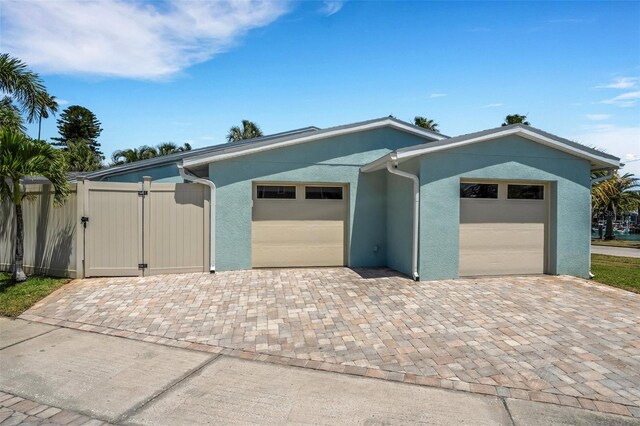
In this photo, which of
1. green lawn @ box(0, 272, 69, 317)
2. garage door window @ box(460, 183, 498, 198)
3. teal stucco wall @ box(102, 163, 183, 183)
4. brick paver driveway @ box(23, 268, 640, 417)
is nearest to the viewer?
brick paver driveway @ box(23, 268, 640, 417)

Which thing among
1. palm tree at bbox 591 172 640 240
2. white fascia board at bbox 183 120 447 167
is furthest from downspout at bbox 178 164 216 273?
palm tree at bbox 591 172 640 240

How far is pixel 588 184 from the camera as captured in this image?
8.23 m

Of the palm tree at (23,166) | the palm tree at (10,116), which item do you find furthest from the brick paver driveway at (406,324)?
the palm tree at (10,116)

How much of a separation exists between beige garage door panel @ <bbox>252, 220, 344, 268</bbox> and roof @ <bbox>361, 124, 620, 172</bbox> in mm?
2129

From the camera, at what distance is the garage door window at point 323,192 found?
9.04m

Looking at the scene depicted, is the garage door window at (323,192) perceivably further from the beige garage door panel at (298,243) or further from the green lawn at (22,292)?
the green lawn at (22,292)

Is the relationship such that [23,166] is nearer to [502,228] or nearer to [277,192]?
[277,192]

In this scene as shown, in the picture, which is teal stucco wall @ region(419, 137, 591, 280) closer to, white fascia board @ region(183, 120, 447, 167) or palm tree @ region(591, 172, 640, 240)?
white fascia board @ region(183, 120, 447, 167)

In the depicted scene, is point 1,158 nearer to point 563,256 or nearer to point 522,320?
point 522,320

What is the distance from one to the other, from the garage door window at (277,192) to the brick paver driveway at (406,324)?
2133mm

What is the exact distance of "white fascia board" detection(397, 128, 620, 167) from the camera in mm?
7301

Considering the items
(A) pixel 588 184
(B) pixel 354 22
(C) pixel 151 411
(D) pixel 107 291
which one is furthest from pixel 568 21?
(D) pixel 107 291

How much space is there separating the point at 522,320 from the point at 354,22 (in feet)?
25.6

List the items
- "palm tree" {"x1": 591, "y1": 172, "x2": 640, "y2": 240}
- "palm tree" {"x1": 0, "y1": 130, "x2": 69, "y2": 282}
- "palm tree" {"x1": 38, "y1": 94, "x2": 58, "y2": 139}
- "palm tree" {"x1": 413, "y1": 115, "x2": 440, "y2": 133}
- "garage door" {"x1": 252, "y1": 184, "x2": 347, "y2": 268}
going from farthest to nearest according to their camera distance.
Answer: "palm tree" {"x1": 591, "y1": 172, "x2": 640, "y2": 240}, "palm tree" {"x1": 413, "y1": 115, "x2": 440, "y2": 133}, "palm tree" {"x1": 38, "y1": 94, "x2": 58, "y2": 139}, "garage door" {"x1": 252, "y1": 184, "x2": 347, "y2": 268}, "palm tree" {"x1": 0, "y1": 130, "x2": 69, "y2": 282}
